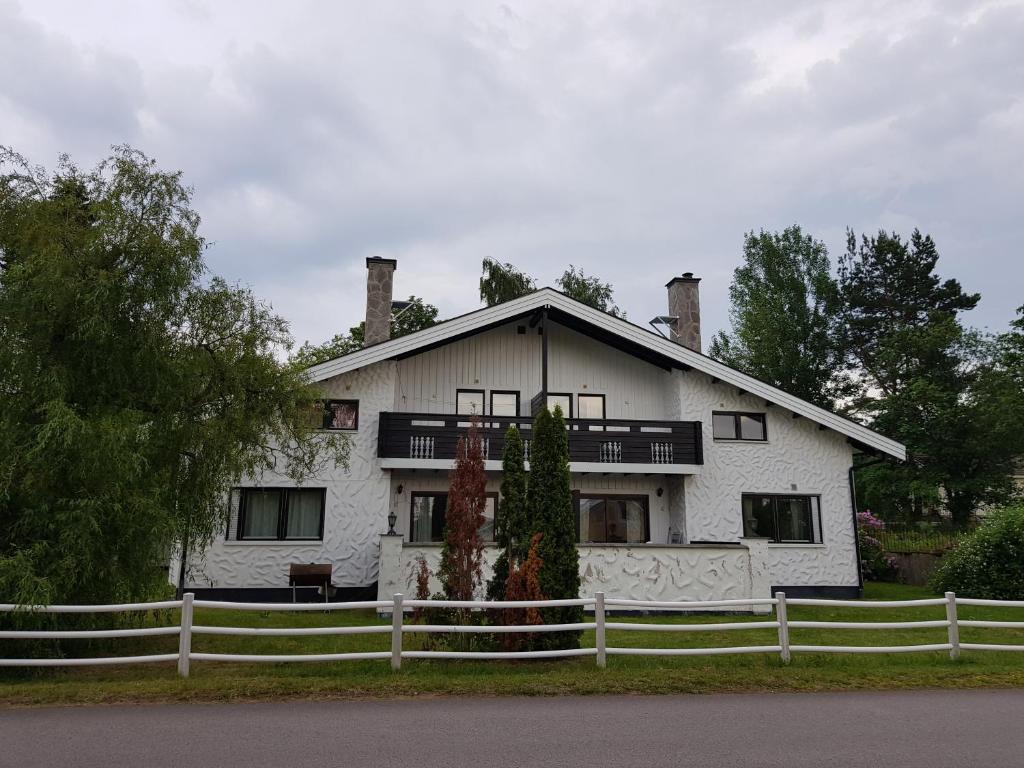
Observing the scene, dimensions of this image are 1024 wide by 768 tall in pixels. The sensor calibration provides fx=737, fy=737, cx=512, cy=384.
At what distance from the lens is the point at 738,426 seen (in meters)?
19.4

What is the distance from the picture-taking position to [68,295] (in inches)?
360

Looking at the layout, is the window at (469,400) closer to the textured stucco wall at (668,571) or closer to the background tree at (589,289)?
the textured stucco wall at (668,571)

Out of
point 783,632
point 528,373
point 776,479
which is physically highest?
point 528,373

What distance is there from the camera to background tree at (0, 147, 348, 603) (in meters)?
8.49

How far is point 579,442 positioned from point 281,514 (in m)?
7.21

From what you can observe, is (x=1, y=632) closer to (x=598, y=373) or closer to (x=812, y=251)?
(x=598, y=373)

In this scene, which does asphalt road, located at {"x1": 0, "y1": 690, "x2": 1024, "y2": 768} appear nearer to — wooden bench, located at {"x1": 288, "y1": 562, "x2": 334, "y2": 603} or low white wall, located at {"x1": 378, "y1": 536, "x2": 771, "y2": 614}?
low white wall, located at {"x1": 378, "y1": 536, "x2": 771, "y2": 614}

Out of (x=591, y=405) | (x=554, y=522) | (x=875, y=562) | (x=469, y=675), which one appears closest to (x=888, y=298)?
(x=875, y=562)

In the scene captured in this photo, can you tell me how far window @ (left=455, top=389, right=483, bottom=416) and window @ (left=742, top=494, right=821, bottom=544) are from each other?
23.6 ft

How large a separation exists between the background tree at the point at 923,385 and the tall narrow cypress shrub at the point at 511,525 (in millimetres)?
29738

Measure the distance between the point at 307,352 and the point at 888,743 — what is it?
30.6 feet

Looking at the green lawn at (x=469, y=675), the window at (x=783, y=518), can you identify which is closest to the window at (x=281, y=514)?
the green lawn at (x=469, y=675)

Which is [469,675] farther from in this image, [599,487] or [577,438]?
[599,487]

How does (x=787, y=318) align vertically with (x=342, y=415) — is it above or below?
above
